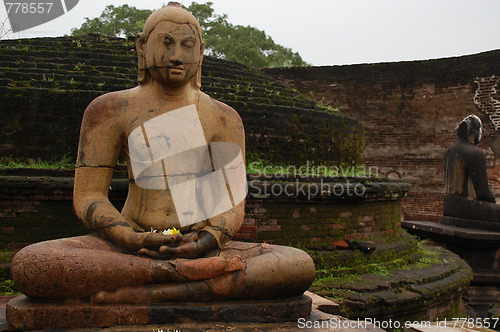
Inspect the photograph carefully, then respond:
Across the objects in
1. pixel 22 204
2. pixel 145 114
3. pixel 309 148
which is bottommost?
pixel 22 204

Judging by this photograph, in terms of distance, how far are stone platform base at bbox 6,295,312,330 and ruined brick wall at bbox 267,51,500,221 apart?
39.0 feet

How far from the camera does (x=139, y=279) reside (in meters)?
2.30

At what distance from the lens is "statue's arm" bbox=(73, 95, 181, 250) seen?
2.59 metres

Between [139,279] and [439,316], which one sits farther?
[439,316]

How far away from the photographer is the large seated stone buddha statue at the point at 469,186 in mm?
7637

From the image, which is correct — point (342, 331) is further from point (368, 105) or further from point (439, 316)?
point (368, 105)

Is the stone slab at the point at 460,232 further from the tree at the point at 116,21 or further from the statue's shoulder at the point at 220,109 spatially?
the tree at the point at 116,21

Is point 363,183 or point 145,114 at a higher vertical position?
point 145,114

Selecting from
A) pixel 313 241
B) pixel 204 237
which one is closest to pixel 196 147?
pixel 204 237

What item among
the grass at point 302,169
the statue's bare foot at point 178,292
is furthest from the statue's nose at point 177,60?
the grass at point 302,169

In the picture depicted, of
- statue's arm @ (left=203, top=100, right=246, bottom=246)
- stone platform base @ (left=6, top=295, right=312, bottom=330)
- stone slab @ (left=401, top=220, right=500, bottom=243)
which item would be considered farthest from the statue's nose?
stone slab @ (left=401, top=220, right=500, bottom=243)

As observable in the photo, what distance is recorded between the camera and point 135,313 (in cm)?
225

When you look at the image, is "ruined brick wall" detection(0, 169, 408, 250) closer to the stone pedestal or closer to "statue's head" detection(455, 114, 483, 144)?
the stone pedestal

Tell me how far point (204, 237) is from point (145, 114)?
90cm
